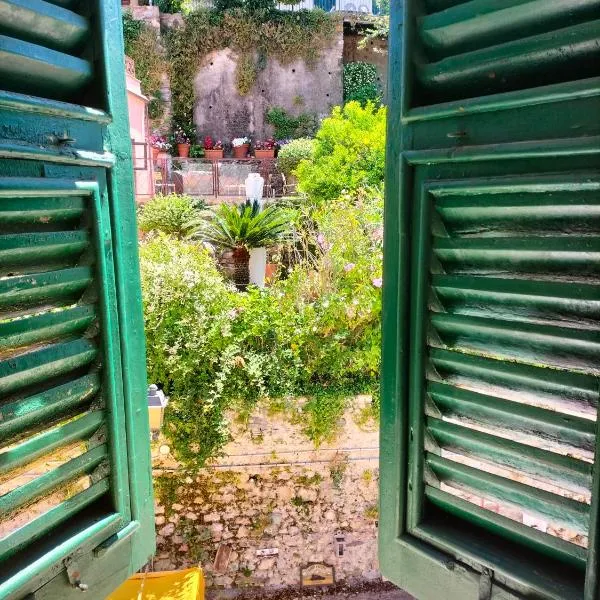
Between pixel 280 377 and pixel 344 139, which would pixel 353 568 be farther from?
pixel 344 139

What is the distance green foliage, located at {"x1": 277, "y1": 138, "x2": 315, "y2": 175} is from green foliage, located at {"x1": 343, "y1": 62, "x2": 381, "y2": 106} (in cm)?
406

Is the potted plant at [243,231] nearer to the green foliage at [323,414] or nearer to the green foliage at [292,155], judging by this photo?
the green foliage at [323,414]

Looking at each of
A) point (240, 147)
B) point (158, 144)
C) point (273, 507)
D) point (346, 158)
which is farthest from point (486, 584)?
point (240, 147)

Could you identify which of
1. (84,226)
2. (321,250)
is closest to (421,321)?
(84,226)

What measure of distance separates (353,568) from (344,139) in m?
8.09

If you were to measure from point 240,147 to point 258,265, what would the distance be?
971cm

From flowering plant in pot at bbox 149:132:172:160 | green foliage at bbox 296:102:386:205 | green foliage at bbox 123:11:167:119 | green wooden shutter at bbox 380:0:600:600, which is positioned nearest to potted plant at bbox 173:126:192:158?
flowering plant in pot at bbox 149:132:172:160

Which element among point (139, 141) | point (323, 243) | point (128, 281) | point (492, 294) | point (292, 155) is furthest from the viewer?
point (292, 155)

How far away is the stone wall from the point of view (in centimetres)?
706

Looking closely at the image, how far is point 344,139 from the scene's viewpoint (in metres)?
12.0

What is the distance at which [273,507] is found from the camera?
7.23m

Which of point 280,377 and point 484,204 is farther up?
point 484,204

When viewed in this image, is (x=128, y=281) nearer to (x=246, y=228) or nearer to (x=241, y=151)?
(x=246, y=228)

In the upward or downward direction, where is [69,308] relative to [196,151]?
downward
